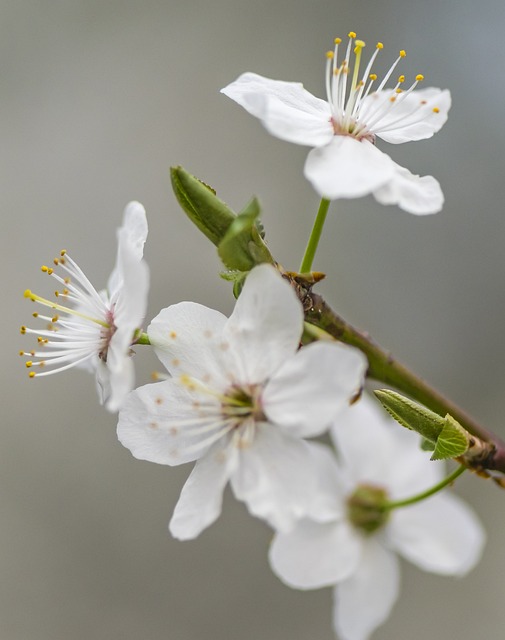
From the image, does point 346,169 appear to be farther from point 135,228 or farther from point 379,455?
point 379,455

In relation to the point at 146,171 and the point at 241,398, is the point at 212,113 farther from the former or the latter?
the point at 241,398

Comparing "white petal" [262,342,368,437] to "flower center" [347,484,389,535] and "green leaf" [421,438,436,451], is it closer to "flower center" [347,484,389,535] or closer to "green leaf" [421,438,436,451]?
"green leaf" [421,438,436,451]

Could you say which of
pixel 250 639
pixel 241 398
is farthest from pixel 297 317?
pixel 250 639

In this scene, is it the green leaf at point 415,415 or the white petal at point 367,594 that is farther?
the white petal at point 367,594

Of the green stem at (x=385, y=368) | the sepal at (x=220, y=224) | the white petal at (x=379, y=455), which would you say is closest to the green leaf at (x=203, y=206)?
the sepal at (x=220, y=224)

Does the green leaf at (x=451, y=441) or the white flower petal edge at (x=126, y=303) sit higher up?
the green leaf at (x=451, y=441)

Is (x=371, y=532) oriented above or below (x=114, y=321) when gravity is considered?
below

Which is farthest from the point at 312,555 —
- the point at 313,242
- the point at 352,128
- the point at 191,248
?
the point at 191,248

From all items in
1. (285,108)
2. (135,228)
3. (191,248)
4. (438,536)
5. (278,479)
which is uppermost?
(285,108)

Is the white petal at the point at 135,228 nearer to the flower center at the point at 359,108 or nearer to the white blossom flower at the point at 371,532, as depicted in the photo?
the flower center at the point at 359,108
